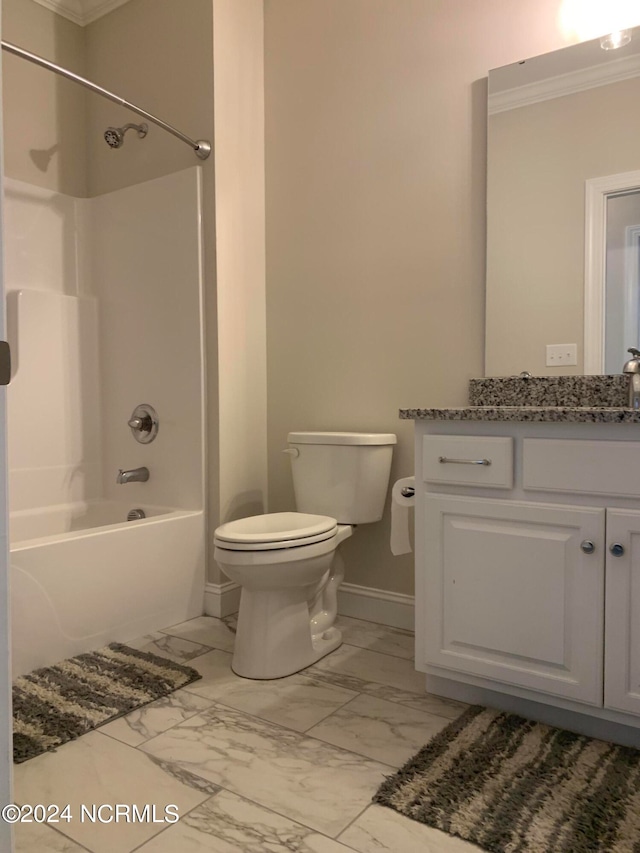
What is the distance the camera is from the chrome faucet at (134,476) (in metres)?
2.64

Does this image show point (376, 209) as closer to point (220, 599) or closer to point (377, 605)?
point (377, 605)

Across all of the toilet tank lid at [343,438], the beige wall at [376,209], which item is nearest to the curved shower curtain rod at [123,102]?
the beige wall at [376,209]

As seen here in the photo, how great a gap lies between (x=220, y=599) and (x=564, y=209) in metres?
1.85

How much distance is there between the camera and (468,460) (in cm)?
166

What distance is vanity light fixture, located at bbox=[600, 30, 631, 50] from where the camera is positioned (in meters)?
1.91

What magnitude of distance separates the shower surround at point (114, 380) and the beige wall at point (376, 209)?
385 millimetres

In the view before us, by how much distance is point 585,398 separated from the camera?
197cm

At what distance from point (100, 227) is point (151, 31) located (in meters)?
0.83

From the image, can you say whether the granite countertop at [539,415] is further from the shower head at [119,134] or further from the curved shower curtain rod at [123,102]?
the shower head at [119,134]

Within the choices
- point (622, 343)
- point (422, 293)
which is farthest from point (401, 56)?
point (622, 343)

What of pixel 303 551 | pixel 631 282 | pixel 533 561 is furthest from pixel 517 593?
pixel 631 282

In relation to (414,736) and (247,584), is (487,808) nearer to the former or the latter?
(414,736)

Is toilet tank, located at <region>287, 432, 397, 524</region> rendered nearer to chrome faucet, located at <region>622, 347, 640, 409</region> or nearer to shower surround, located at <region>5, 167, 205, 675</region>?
shower surround, located at <region>5, 167, 205, 675</region>

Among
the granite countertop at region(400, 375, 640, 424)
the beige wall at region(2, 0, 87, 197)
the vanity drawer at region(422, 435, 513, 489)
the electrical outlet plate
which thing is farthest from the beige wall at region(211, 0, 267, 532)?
the electrical outlet plate
